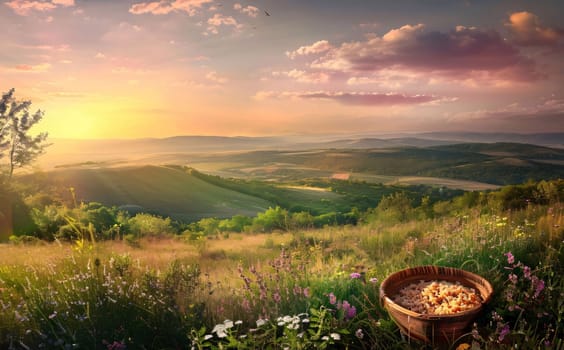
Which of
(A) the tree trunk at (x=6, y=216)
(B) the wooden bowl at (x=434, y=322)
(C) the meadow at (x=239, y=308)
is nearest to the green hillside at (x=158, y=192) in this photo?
(A) the tree trunk at (x=6, y=216)

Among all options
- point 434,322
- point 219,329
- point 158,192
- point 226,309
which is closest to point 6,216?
point 158,192

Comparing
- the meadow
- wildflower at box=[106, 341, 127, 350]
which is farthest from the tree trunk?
wildflower at box=[106, 341, 127, 350]

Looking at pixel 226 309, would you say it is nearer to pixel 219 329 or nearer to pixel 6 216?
pixel 219 329

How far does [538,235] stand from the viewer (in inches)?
247

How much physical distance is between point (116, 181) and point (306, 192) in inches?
780

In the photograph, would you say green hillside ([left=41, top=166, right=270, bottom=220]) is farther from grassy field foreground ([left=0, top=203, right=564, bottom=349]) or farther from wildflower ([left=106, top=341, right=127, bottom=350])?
wildflower ([left=106, top=341, right=127, bottom=350])

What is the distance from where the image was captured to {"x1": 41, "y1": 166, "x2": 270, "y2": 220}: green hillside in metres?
36.2

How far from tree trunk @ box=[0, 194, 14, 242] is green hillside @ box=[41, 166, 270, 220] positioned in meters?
10.9

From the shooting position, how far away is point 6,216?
20.8 m

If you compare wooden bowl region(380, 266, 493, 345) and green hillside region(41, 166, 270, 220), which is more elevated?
wooden bowl region(380, 266, 493, 345)

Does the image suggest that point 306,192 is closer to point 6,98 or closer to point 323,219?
point 323,219

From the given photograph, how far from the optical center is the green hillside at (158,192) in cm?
3622

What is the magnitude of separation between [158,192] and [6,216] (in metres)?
20.3

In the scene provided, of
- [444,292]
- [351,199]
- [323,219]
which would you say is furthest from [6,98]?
[351,199]
